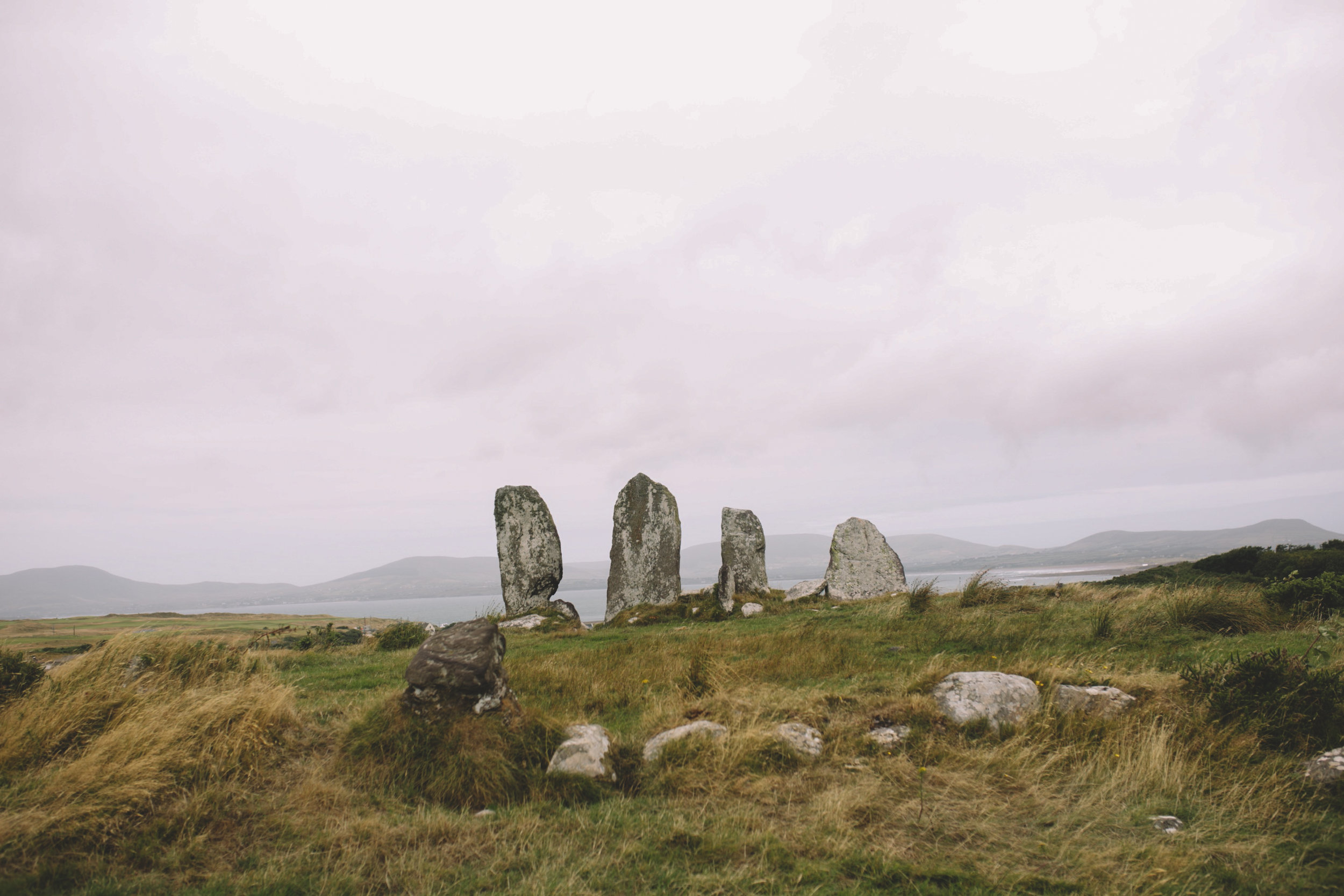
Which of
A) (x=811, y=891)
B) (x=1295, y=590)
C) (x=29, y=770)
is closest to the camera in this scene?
(x=811, y=891)

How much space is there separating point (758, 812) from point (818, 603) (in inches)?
610

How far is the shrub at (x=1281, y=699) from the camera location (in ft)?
17.9

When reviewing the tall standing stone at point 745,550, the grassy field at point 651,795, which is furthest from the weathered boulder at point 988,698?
the tall standing stone at point 745,550

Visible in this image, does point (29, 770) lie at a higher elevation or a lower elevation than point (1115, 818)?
higher

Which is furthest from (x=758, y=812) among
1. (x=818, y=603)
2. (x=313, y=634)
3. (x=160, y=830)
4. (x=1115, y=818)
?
(x=313, y=634)

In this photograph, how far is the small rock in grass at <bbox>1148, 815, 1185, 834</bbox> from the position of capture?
4406mm

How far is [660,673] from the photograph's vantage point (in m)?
9.27

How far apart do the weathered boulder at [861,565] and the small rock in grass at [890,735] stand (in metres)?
15.0

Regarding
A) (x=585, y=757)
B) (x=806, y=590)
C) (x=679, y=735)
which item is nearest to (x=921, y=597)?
(x=806, y=590)

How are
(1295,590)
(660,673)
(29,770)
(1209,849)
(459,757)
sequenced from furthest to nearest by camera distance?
1. (1295,590)
2. (660,673)
3. (459,757)
4. (29,770)
5. (1209,849)

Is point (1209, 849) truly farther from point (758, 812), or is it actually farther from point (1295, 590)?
point (1295, 590)

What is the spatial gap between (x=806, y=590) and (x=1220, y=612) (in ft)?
41.0

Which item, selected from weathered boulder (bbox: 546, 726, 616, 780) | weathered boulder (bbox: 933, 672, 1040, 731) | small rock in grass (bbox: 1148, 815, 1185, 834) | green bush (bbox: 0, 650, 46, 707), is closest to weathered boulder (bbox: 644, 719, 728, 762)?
weathered boulder (bbox: 546, 726, 616, 780)

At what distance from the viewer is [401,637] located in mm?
15781
